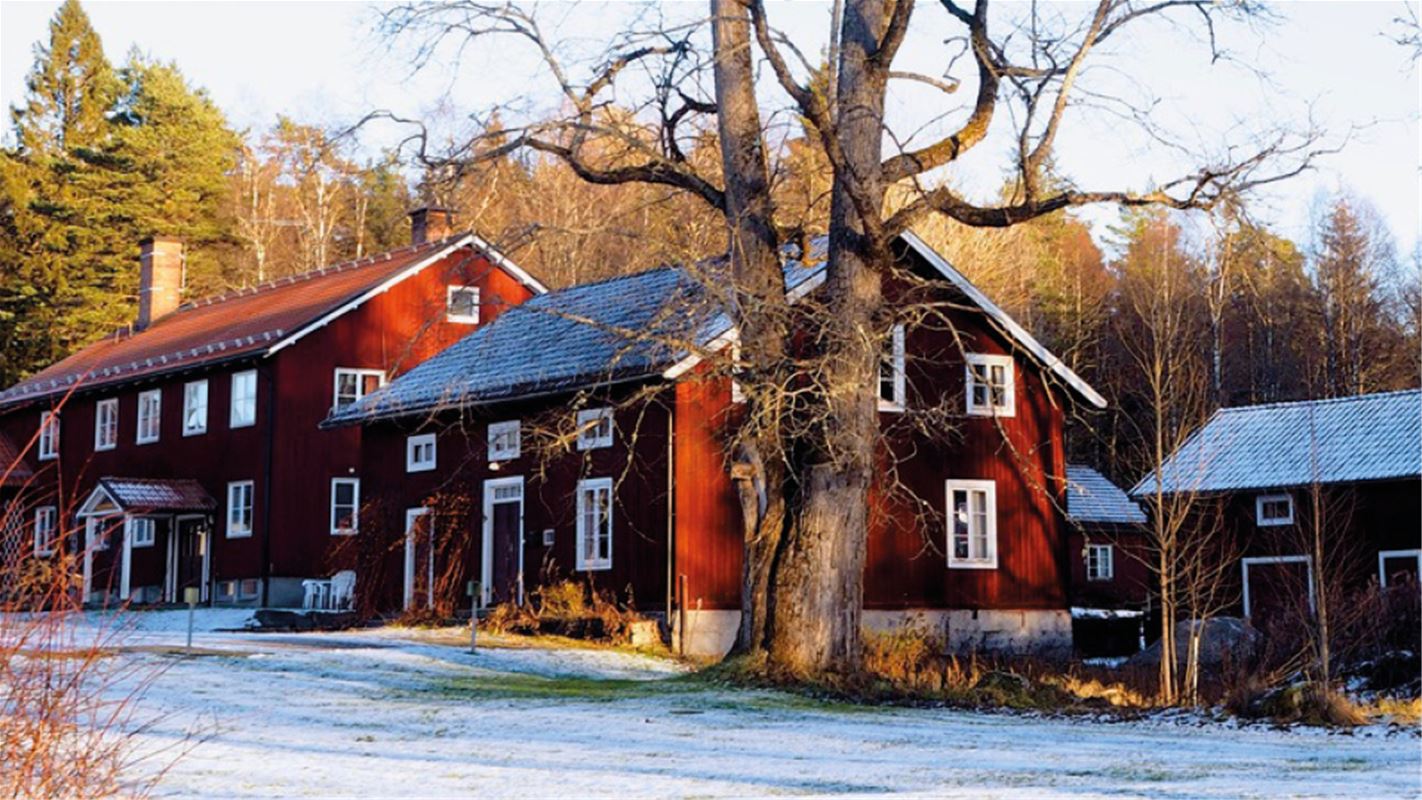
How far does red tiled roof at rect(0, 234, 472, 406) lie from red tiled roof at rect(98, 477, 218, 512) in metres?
2.60

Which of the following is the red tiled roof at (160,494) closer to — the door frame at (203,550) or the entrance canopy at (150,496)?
the entrance canopy at (150,496)

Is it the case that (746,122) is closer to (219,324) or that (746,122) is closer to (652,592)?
(652,592)

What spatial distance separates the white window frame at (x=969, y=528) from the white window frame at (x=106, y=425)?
2178cm

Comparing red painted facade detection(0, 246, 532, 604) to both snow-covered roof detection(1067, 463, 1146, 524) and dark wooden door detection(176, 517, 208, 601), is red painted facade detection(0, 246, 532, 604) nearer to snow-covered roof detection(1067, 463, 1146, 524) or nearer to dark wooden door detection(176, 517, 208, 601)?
dark wooden door detection(176, 517, 208, 601)

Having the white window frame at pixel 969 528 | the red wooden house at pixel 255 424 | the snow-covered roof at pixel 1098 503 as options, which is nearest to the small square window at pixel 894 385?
the white window frame at pixel 969 528

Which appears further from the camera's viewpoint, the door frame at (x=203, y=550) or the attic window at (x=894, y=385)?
the door frame at (x=203, y=550)

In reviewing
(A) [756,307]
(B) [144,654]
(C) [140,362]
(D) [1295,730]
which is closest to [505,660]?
(B) [144,654]

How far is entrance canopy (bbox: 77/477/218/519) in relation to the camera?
3888 centimetres

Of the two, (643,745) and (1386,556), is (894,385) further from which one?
(643,745)

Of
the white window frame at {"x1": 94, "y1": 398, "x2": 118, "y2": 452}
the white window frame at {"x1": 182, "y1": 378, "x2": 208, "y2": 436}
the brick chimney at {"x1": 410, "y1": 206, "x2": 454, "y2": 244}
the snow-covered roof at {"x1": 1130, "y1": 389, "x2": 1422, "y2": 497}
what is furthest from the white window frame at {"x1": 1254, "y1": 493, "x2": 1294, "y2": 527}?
the white window frame at {"x1": 94, "y1": 398, "x2": 118, "y2": 452}

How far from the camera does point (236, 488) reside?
128ft

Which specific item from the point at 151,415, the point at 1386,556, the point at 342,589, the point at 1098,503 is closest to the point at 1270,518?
the point at 1386,556

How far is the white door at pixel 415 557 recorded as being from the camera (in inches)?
1268

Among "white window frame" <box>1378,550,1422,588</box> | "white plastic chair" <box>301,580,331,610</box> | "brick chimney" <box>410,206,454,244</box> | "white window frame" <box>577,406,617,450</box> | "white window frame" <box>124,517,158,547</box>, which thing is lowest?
"white plastic chair" <box>301,580,331,610</box>
